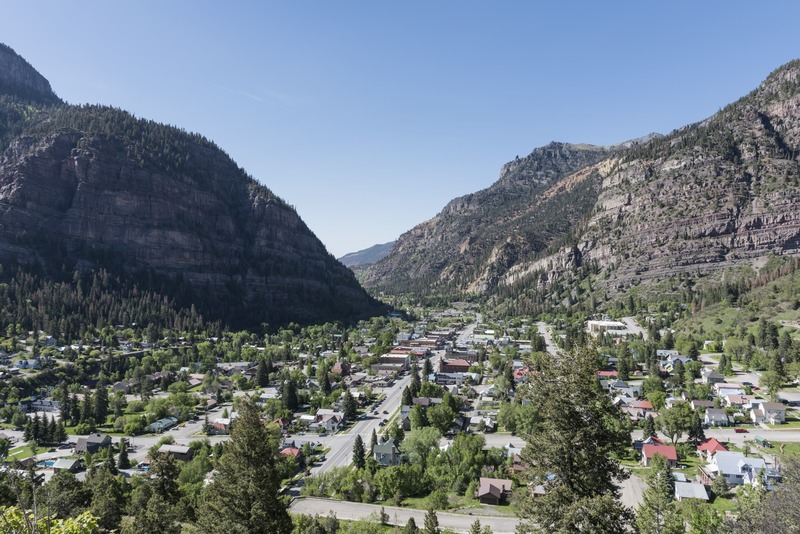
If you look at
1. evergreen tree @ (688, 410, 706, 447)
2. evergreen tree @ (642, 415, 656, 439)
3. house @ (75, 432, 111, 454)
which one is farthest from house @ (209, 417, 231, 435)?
evergreen tree @ (688, 410, 706, 447)

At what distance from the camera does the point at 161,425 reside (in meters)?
65.1

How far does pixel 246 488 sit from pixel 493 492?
33.1 meters

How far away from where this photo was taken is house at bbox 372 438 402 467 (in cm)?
4984

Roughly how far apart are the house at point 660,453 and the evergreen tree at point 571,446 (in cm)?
4395

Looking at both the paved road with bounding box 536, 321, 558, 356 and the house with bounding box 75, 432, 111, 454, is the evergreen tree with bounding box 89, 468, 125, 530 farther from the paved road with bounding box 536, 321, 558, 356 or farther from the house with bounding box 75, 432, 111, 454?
the paved road with bounding box 536, 321, 558, 356

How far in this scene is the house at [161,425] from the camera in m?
64.2

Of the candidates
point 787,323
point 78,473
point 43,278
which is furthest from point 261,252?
point 787,323

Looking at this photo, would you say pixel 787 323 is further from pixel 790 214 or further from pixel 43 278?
pixel 43 278

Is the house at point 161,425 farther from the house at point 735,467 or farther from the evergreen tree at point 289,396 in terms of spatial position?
the house at point 735,467

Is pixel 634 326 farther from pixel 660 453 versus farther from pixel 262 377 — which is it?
pixel 262 377

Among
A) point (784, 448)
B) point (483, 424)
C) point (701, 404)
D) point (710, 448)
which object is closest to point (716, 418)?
point (701, 404)

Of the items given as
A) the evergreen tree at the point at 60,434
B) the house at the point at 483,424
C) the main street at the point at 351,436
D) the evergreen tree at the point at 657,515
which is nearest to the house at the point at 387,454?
the main street at the point at 351,436

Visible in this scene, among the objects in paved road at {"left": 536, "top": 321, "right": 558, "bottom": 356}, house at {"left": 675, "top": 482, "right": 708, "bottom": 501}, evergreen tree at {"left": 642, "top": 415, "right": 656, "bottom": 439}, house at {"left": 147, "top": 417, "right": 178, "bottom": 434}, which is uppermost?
house at {"left": 147, "top": 417, "right": 178, "bottom": 434}

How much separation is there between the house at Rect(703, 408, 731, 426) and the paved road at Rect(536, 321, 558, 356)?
42.7m
